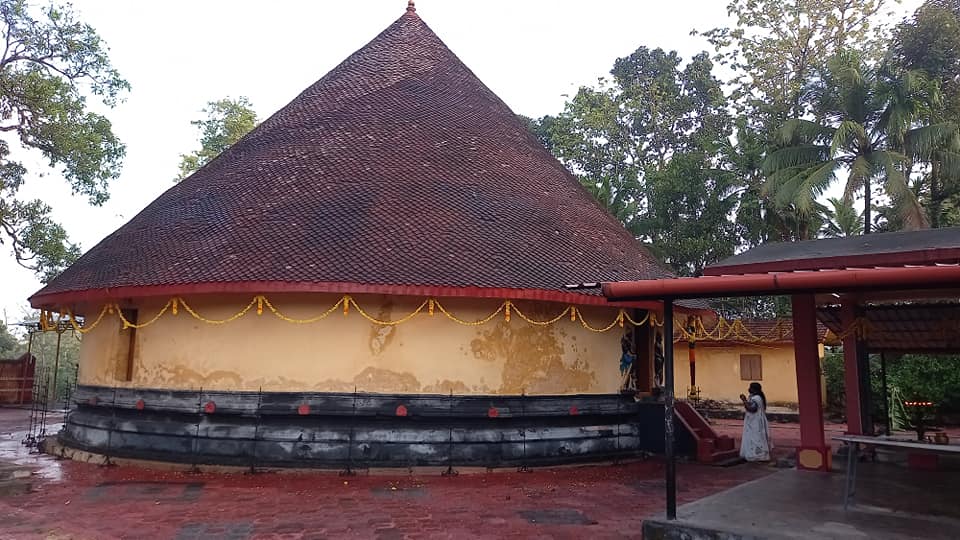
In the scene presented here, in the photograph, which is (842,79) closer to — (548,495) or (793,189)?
(793,189)

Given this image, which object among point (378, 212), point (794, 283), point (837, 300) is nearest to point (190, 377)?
point (378, 212)

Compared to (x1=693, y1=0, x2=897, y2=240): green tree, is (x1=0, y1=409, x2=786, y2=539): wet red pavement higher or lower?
lower

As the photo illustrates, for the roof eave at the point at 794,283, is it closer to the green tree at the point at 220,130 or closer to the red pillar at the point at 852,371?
the red pillar at the point at 852,371

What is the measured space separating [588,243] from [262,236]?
5725mm

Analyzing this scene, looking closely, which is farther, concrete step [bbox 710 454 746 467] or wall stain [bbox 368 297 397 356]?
concrete step [bbox 710 454 746 467]

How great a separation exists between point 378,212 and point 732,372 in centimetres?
1641

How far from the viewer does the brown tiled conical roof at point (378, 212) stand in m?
9.68

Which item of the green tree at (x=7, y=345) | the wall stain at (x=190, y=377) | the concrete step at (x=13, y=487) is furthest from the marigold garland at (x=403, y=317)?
the green tree at (x=7, y=345)

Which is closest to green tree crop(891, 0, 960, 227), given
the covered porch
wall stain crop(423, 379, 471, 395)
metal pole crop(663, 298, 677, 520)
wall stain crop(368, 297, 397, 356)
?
the covered porch

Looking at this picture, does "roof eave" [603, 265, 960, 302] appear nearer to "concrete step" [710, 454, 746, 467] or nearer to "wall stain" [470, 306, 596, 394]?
"wall stain" [470, 306, 596, 394]

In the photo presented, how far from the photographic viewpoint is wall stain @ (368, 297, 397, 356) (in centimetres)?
993

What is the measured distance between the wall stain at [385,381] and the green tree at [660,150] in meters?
17.1

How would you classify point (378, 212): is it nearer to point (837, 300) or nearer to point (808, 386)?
point (808, 386)

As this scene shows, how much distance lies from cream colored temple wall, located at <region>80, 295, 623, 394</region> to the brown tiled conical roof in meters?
0.71
